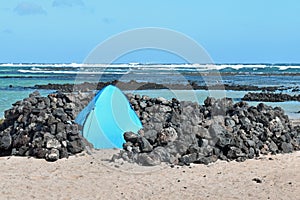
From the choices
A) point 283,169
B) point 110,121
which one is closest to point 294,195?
point 283,169

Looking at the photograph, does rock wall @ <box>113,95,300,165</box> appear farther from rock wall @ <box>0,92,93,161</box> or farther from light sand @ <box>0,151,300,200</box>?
rock wall @ <box>0,92,93,161</box>

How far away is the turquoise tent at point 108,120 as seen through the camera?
1256cm

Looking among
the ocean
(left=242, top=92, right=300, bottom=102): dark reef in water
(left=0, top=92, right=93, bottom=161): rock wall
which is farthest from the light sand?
(left=242, top=92, right=300, bottom=102): dark reef in water

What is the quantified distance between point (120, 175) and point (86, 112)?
2.99m

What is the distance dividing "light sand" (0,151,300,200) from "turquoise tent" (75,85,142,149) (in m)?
0.64

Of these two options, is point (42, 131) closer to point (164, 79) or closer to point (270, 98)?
point (270, 98)

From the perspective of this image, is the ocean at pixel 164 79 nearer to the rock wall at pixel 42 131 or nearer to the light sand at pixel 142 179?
the rock wall at pixel 42 131

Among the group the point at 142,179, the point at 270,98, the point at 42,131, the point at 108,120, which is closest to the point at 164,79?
the point at 270,98

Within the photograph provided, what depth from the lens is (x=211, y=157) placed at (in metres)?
11.5

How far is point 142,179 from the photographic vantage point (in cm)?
1012

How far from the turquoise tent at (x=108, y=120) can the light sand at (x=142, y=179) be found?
25.4 inches

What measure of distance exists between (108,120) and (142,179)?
298 cm

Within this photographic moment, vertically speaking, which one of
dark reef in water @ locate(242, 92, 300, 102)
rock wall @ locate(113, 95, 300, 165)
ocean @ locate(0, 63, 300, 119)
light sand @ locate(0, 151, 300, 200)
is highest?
ocean @ locate(0, 63, 300, 119)

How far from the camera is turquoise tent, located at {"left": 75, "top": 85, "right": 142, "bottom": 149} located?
12.6 meters
